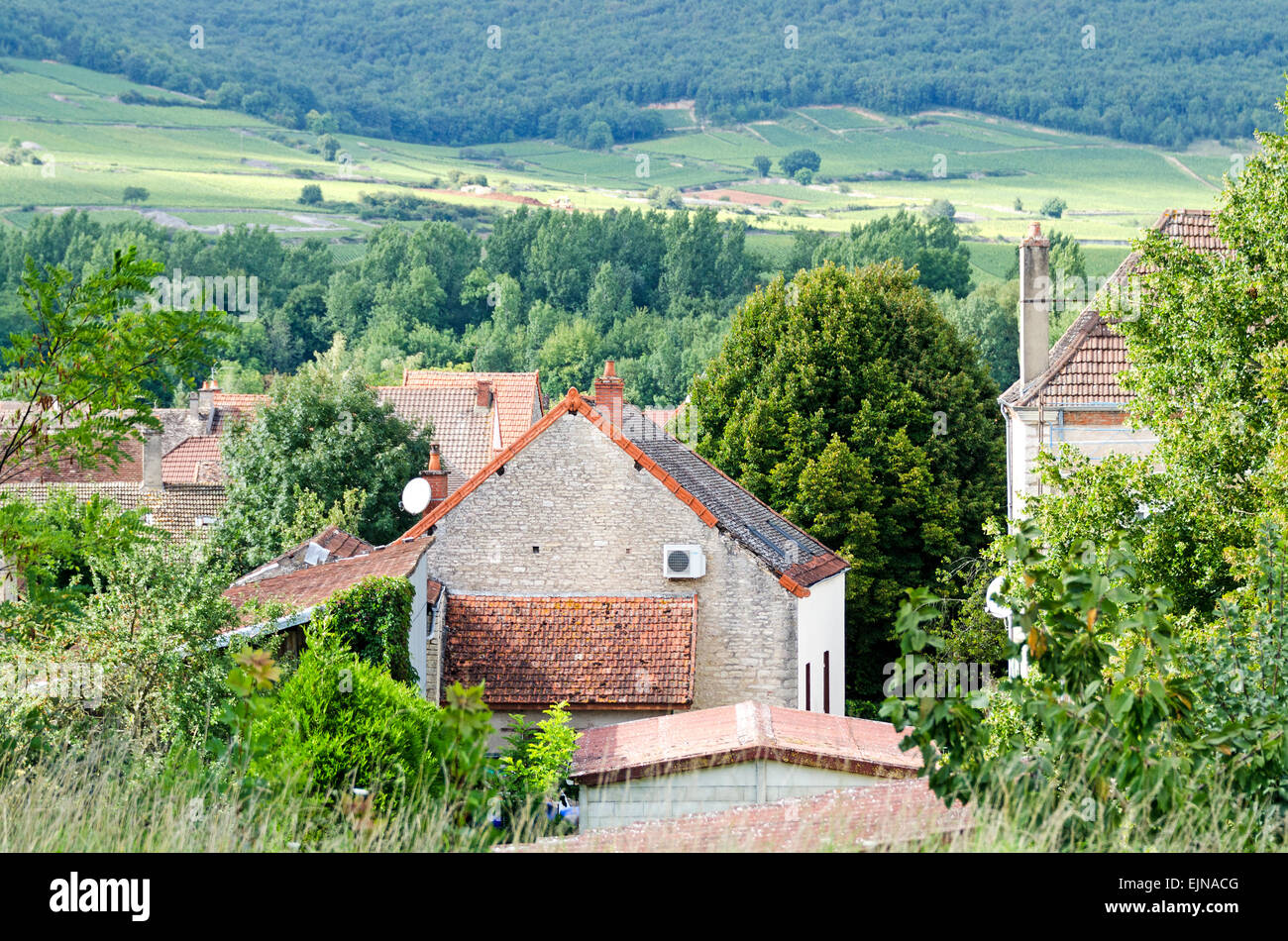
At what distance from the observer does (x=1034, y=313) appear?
2436 centimetres

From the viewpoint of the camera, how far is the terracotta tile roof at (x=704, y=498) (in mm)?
26641

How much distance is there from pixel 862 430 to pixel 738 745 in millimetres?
21304

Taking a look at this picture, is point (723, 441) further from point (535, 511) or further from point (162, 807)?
point (162, 807)

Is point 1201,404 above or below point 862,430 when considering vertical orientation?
above

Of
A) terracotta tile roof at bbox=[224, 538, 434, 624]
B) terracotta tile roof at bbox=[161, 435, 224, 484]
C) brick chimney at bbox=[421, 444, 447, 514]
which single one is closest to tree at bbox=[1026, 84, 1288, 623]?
terracotta tile roof at bbox=[224, 538, 434, 624]

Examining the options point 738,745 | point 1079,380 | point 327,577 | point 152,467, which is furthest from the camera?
point 152,467

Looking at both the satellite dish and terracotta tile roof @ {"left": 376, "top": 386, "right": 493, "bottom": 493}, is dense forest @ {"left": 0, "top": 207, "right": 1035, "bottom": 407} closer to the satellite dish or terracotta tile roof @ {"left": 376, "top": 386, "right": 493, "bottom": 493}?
terracotta tile roof @ {"left": 376, "top": 386, "right": 493, "bottom": 493}

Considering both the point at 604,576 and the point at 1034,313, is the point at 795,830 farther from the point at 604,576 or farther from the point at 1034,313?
the point at 604,576

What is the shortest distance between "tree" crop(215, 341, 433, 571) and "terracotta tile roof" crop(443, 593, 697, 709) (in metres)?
12.3

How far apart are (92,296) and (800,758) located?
382 inches

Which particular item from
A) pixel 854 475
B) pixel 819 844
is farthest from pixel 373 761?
pixel 854 475

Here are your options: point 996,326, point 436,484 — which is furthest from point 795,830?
point 996,326

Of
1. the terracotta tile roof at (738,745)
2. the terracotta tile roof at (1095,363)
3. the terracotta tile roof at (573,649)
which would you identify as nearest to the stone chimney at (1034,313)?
the terracotta tile roof at (1095,363)

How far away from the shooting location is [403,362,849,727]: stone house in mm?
25906
